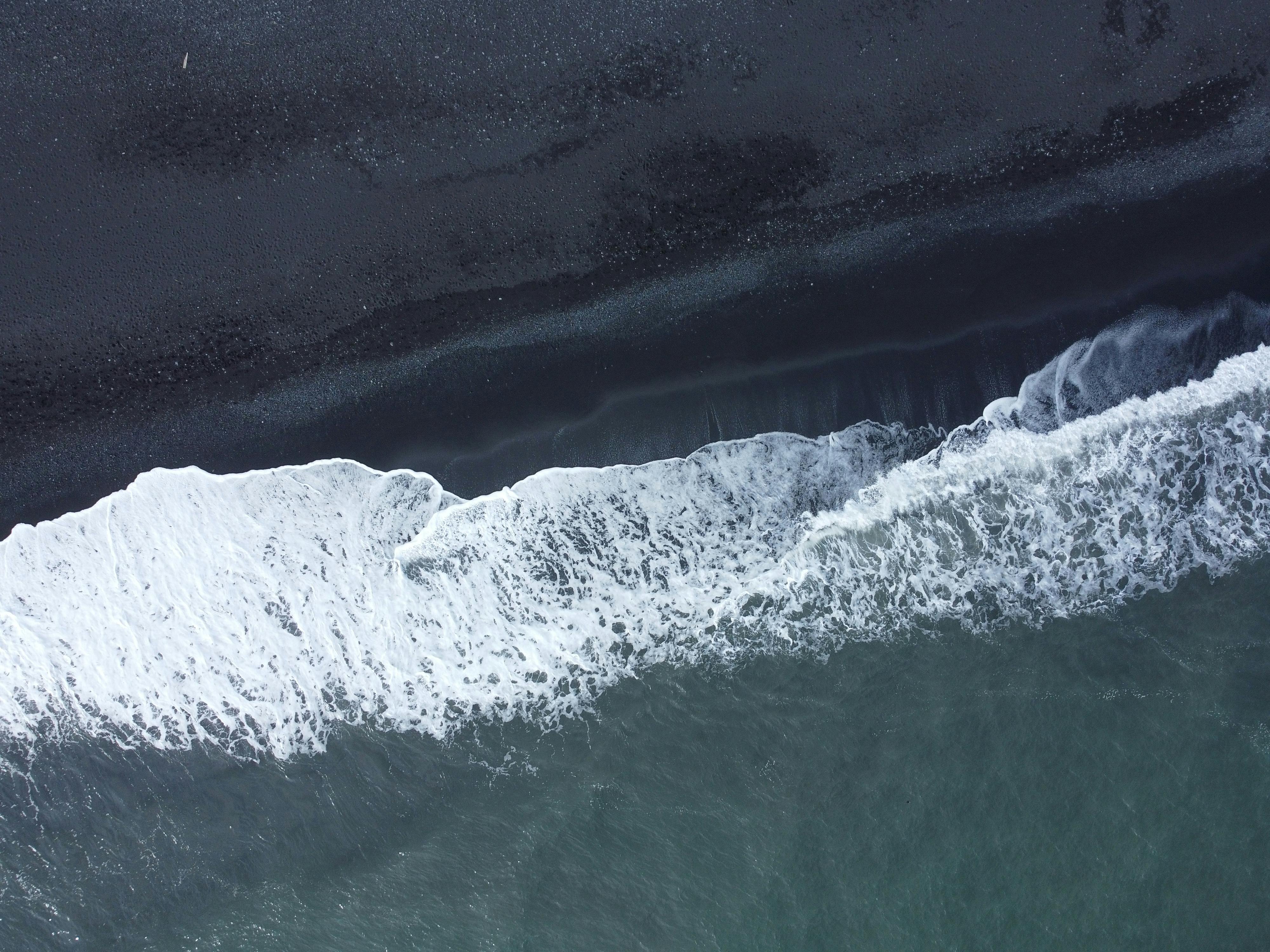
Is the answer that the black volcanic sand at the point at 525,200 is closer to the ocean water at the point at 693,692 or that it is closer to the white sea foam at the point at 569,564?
the white sea foam at the point at 569,564

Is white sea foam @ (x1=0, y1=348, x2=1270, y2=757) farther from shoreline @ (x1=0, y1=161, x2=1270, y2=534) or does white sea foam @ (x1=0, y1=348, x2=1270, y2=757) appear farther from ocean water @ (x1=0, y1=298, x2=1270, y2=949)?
shoreline @ (x1=0, y1=161, x2=1270, y2=534)

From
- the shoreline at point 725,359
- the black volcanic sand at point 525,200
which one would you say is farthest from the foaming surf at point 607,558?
the black volcanic sand at point 525,200

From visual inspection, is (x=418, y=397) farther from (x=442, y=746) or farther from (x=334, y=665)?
(x=442, y=746)

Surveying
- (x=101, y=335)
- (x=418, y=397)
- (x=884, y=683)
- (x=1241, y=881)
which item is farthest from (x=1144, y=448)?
(x=101, y=335)

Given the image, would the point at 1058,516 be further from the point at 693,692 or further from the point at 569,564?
the point at 569,564

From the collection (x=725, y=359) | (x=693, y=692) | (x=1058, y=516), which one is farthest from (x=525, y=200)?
(x=1058, y=516)

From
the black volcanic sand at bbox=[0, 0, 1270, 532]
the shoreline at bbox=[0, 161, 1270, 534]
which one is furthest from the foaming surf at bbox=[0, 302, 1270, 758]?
the black volcanic sand at bbox=[0, 0, 1270, 532]
